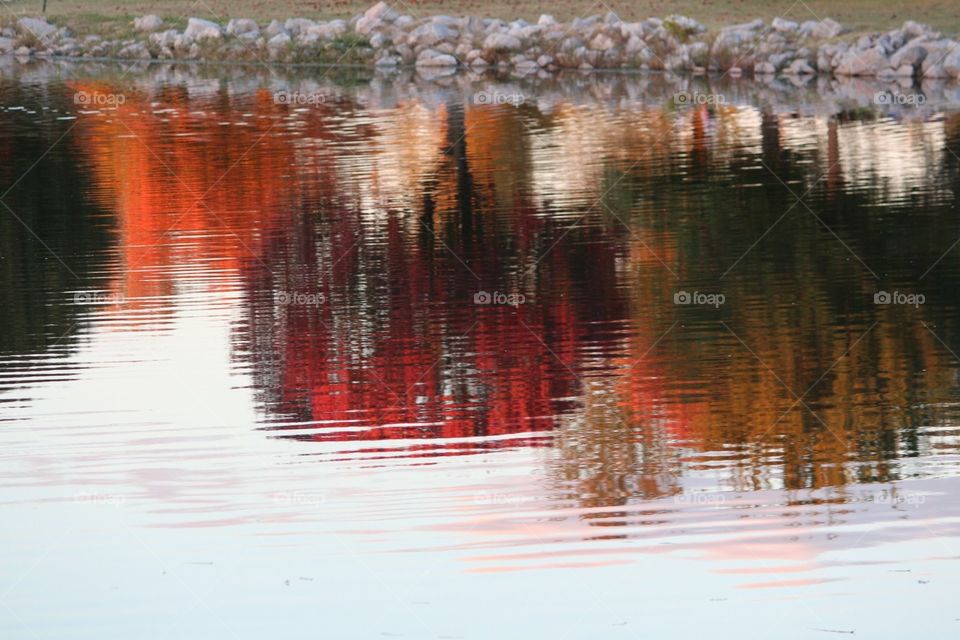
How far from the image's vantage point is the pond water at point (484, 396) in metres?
9.00

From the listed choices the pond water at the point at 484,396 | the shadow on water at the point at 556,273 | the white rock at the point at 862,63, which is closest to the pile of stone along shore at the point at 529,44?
the white rock at the point at 862,63

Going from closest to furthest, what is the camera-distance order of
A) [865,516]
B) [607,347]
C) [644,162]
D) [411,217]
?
1. [865,516]
2. [607,347]
3. [411,217]
4. [644,162]

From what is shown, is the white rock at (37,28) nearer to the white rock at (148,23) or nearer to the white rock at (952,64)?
the white rock at (148,23)

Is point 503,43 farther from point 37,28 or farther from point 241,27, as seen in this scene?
point 37,28

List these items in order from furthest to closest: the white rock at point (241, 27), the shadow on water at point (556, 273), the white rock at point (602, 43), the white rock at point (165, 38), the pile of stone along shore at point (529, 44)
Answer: the white rock at point (165, 38)
the white rock at point (241, 27)
the white rock at point (602, 43)
the pile of stone along shore at point (529, 44)
the shadow on water at point (556, 273)

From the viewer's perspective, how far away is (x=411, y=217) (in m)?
22.8

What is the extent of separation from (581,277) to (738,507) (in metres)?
8.13

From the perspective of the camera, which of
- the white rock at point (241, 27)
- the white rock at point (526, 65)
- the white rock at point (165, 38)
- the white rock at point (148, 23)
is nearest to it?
the white rock at point (526, 65)

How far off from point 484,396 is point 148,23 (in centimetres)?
4927

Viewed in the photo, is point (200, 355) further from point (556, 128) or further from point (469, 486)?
point (556, 128)

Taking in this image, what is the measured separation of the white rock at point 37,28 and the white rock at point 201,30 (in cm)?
662

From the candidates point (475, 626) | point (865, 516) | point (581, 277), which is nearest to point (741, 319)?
point (581, 277)

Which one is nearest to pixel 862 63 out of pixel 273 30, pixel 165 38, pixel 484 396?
pixel 273 30

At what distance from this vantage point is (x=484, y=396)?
42.8 ft
